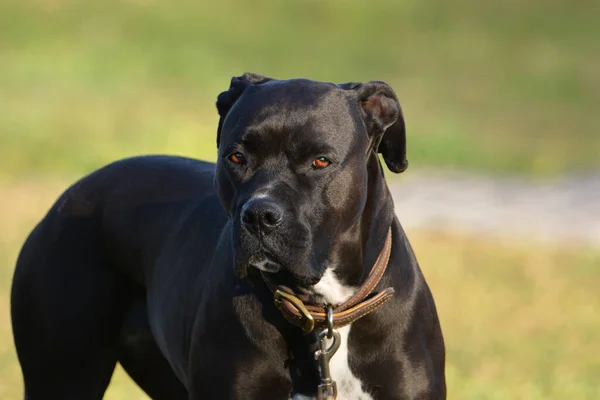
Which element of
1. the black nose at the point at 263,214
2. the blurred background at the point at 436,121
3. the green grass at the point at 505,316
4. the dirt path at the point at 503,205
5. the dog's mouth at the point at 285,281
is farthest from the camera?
the dirt path at the point at 503,205

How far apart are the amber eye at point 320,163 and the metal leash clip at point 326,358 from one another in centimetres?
54

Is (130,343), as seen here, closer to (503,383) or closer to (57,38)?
(503,383)

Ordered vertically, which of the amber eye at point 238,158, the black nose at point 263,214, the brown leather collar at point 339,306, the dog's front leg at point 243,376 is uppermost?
the amber eye at point 238,158

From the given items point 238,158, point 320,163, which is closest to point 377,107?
point 320,163

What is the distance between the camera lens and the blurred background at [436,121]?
9078mm

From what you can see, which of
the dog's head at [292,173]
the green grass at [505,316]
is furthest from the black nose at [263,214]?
the green grass at [505,316]

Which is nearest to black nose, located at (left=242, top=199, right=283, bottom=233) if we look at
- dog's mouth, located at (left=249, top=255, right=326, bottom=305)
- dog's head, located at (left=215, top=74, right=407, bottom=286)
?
dog's head, located at (left=215, top=74, right=407, bottom=286)

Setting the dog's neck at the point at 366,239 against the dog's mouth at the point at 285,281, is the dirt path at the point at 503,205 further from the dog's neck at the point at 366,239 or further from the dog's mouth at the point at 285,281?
the dog's mouth at the point at 285,281

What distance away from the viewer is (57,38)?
27.0 metres

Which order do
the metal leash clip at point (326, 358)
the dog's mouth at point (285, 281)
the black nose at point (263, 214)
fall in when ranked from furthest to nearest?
the metal leash clip at point (326, 358)
the dog's mouth at point (285, 281)
the black nose at point (263, 214)

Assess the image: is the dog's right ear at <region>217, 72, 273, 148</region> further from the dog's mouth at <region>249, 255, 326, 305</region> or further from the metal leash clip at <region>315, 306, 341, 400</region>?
the metal leash clip at <region>315, 306, 341, 400</region>

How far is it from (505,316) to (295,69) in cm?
1770

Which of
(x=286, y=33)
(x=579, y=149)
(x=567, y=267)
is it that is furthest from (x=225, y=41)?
(x=567, y=267)

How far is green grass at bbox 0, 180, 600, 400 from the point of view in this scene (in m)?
7.64
